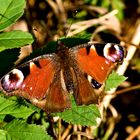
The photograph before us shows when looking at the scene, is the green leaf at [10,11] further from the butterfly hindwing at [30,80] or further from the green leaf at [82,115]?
the green leaf at [82,115]

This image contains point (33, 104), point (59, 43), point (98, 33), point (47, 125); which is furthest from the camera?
point (98, 33)

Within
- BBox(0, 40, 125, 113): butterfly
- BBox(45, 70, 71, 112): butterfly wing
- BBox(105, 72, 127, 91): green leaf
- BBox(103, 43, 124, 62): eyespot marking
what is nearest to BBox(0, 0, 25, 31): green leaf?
BBox(0, 40, 125, 113): butterfly

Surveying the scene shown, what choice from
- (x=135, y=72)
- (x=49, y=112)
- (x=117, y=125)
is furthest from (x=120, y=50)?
(x=135, y=72)

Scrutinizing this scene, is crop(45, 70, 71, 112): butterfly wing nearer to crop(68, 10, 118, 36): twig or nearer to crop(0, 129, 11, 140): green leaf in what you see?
crop(0, 129, 11, 140): green leaf

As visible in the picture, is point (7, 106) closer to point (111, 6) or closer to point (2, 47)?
point (2, 47)

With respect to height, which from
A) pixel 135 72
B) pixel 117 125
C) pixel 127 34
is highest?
pixel 127 34

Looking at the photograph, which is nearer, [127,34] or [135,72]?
[135,72]
